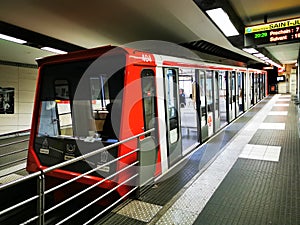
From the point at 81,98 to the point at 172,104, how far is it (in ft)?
5.02

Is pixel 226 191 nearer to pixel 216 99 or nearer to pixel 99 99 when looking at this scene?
pixel 99 99

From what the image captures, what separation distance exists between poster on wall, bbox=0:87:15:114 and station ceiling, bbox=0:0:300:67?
4.38 feet

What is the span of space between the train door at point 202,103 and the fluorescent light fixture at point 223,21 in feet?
3.32

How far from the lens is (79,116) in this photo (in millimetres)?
3320

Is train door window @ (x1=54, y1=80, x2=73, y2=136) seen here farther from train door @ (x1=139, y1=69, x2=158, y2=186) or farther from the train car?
train door @ (x1=139, y1=69, x2=158, y2=186)

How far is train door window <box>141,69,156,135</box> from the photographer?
3.27 meters

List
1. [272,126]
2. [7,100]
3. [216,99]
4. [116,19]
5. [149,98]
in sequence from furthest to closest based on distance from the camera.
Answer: [7,100] < [272,126] < [216,99] < [116,19] < [149,98]

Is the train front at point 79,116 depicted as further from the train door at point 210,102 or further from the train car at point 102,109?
the train door at point 210,102

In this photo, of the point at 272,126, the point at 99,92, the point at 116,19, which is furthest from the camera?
the point at 272,126

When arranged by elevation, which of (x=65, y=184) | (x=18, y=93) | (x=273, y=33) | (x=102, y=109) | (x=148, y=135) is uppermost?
(x=273, y=33)

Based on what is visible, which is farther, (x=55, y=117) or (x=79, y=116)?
(x=55, y=117)

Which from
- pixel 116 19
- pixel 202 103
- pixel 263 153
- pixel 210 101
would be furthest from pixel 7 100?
pixel 263 153

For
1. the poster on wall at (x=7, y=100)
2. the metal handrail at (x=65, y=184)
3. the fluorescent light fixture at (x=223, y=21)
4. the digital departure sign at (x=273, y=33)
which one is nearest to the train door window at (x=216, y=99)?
the digital departure sign at (x=273, y=33)

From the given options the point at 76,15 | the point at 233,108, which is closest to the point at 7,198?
the point at 76,15
